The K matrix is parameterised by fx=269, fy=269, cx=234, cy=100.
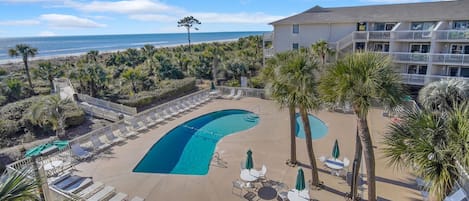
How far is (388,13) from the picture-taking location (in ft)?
83.0

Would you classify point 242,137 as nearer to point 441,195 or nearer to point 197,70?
point 441,195

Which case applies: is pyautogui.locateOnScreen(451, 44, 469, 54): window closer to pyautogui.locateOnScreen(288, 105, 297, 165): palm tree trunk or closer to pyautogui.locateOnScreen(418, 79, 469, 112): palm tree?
pyautogui.locateOnScreen(418, 79, 469, 112): palm tree

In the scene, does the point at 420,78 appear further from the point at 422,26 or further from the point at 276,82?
the point at 276,82

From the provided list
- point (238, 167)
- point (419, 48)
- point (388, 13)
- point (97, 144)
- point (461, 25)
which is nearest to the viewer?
point (238, 167)

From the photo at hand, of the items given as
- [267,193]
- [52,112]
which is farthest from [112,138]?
[267,193]

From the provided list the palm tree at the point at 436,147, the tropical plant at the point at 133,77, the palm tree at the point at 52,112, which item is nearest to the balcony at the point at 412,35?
the palm tree at the point at 436,147

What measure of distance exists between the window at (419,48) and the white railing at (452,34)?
6.05ft

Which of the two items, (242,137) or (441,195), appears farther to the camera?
(242,137)

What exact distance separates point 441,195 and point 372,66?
137 inches

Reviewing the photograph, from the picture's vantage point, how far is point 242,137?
54.9 ft

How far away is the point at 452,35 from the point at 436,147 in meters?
20.4

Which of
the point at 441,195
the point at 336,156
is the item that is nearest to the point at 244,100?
the point at 336,156

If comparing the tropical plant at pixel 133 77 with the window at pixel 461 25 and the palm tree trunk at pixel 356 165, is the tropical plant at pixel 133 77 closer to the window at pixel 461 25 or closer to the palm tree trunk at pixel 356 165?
the palm tree trunk at pixel 356 165

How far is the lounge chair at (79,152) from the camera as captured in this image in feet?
45.6
